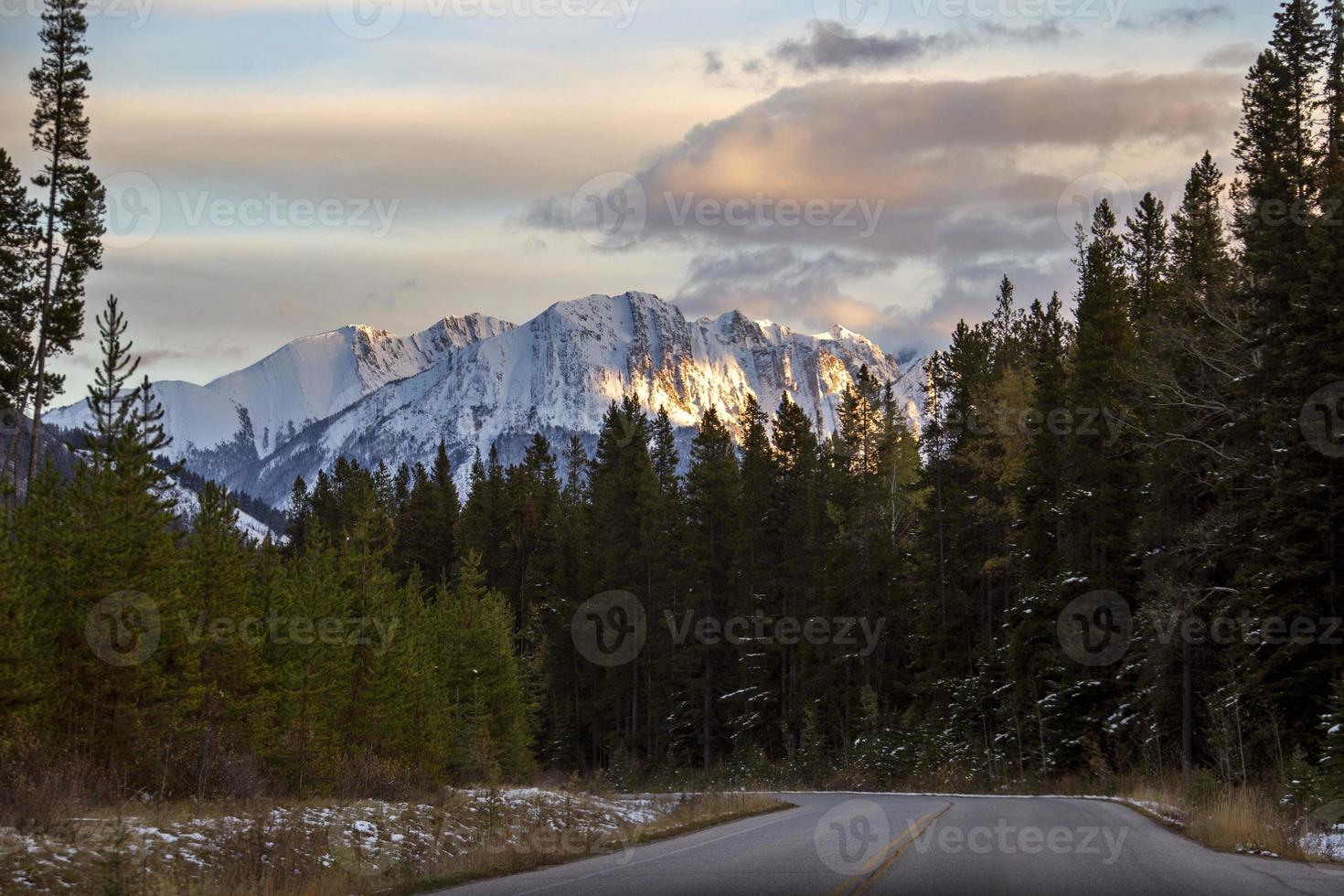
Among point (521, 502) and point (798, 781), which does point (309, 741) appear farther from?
point (521, 502)

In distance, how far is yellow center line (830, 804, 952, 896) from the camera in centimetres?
1276

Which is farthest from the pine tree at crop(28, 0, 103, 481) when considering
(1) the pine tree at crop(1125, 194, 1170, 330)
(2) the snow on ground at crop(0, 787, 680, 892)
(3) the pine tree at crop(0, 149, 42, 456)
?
(1) the pine tree at crop(1125, 194, 1170, 330)

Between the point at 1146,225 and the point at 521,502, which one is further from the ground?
the point at 1146,225

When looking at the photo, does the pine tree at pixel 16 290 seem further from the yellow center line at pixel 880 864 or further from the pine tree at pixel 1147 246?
the pine tree at pixel 1147 246

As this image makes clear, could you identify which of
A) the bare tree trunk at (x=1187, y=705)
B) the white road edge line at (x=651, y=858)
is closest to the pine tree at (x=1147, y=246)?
the bare tree trunk at (x=1187, y=705)

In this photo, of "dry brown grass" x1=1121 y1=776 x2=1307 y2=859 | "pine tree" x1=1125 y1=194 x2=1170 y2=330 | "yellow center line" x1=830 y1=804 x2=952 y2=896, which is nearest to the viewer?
"yellow center line" x1=830 y1=804 x2=952 y2=896

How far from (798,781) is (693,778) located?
7.88 m

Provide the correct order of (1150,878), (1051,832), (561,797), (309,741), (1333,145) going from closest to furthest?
1. (1150,878)
2. (1051,832)
3. (561,797)
4. (309,741)
5. (1333,145)

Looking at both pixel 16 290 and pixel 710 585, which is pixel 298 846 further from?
pixel 710 585

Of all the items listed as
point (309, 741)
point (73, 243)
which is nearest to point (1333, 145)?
point (309, 741)

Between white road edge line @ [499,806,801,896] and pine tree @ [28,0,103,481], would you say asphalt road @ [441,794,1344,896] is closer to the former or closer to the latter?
white road edge line @ [499,806,801,896]

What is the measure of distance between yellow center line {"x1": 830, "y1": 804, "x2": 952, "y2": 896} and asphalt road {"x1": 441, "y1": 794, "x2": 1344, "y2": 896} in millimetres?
20

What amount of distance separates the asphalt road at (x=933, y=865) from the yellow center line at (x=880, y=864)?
20mm

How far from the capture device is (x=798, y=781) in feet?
190
